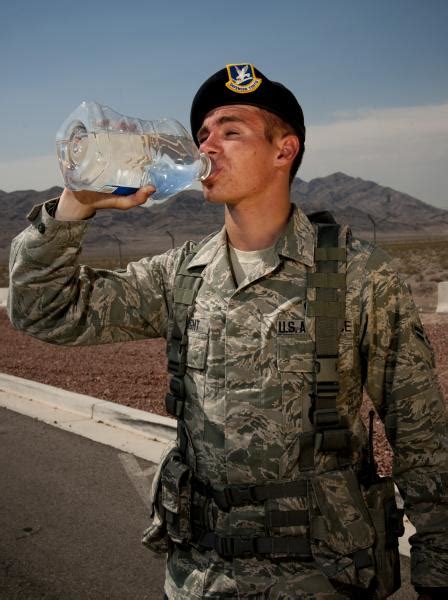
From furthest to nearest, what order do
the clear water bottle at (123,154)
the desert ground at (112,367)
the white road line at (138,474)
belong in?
the desert ground at (112,367)
the white road line at (138,474)
the clear water bottle at (123,154)

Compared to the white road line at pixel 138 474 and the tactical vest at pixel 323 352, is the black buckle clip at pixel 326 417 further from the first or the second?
the white road line at pixel 138 474

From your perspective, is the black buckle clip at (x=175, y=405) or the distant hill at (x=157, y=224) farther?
the distant hill at (x=157, y=224)

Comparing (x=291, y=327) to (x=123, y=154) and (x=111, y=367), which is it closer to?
(x=123, y=154)

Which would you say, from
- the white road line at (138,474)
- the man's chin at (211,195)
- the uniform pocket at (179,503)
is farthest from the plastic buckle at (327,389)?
the white road line at (138,474)

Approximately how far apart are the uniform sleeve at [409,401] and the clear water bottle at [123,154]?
Answer: 27.7 inches

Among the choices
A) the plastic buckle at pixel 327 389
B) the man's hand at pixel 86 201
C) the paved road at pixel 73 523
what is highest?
the man's hand at pixel 86 201

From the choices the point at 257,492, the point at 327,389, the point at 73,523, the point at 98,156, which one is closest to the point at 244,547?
the point at 257,492

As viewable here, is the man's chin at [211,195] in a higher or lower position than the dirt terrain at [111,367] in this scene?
higher

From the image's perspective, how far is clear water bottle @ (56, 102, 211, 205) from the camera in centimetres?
254

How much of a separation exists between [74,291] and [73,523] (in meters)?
2.80

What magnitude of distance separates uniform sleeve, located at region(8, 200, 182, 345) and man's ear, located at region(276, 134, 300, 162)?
0.52 meters

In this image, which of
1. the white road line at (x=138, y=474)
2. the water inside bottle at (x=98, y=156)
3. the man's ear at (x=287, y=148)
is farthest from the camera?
the white road line at (x=138, y=474)

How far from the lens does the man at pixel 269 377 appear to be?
211 centimetres

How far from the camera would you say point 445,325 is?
12.2 m
